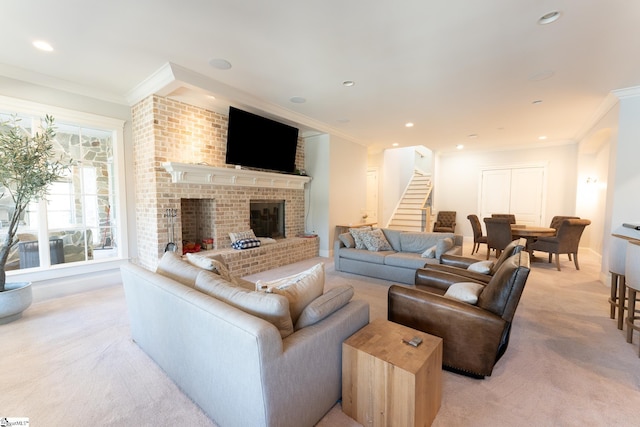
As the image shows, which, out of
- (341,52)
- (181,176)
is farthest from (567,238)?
(181,176)

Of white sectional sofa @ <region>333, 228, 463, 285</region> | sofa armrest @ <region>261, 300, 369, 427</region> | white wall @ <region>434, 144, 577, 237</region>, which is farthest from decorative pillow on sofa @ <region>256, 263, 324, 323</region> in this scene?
white wall @ <region>434, 144, 577, 237</region>

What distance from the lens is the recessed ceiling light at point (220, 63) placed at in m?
2.98

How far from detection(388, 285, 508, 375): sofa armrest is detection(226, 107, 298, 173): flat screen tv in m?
3.59

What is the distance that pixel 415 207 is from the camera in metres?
8.23

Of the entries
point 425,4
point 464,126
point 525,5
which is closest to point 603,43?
point 525,5

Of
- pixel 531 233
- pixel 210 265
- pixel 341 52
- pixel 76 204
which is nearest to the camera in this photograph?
pixel 210 265

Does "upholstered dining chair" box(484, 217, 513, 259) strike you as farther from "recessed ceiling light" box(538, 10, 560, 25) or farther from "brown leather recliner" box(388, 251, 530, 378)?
"recessed ceiling light" box(538, 10, 560, 25)

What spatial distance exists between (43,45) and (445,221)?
29.6 feet

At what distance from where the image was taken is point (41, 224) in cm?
347

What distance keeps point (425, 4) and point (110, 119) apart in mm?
4372

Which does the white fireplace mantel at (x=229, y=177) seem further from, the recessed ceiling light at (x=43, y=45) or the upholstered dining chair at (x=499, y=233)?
the upholstered dining chair at (x=499, y=233)

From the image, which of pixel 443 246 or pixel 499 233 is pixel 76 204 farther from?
pixel 499 233

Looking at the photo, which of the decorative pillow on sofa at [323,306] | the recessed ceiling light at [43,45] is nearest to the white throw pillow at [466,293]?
the decorative pillow on sofa at [323,306]

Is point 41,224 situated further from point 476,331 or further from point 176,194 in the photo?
point 476,331
